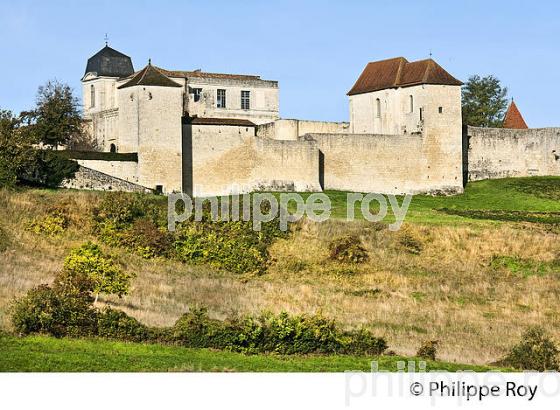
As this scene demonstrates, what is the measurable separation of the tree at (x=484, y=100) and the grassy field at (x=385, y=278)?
23.7m

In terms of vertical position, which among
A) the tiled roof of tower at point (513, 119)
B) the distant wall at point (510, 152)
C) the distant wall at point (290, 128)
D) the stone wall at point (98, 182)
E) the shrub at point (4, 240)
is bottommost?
the shrub at point (4, 240)

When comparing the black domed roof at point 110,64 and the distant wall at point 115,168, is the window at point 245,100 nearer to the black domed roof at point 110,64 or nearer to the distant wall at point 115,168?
the black domed roof at point 110,64

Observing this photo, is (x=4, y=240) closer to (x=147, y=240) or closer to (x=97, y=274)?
(x=147, y=240)

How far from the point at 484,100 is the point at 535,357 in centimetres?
4486

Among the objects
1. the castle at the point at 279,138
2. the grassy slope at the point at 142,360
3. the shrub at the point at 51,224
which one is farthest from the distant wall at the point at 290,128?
the grassy slope at the point at 142,360

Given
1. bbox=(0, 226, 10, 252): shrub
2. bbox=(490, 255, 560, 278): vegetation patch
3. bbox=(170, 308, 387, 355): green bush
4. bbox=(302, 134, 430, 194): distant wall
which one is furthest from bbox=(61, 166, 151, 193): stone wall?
bbox=(170, 308, 387, 355): green bush

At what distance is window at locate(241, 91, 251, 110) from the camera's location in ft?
165

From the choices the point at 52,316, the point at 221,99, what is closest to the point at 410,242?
the point at 52,316

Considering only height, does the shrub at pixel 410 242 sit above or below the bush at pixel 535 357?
above

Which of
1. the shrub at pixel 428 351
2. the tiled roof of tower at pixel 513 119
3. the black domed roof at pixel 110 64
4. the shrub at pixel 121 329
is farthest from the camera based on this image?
the tiled roof of tower at pixel 513 119

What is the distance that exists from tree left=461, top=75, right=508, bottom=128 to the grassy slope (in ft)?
141

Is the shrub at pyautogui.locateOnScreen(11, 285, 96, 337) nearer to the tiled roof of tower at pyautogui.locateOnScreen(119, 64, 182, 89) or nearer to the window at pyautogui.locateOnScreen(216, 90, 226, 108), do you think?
the tiled roof of tower at pyautogui.locateOnScreen(119, 64, 182, 89)

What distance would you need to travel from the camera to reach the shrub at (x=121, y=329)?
21.1 m

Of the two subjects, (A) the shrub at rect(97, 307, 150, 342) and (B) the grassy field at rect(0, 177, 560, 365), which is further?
(B) the grassy field at rect(0, 177, 560, 365)
